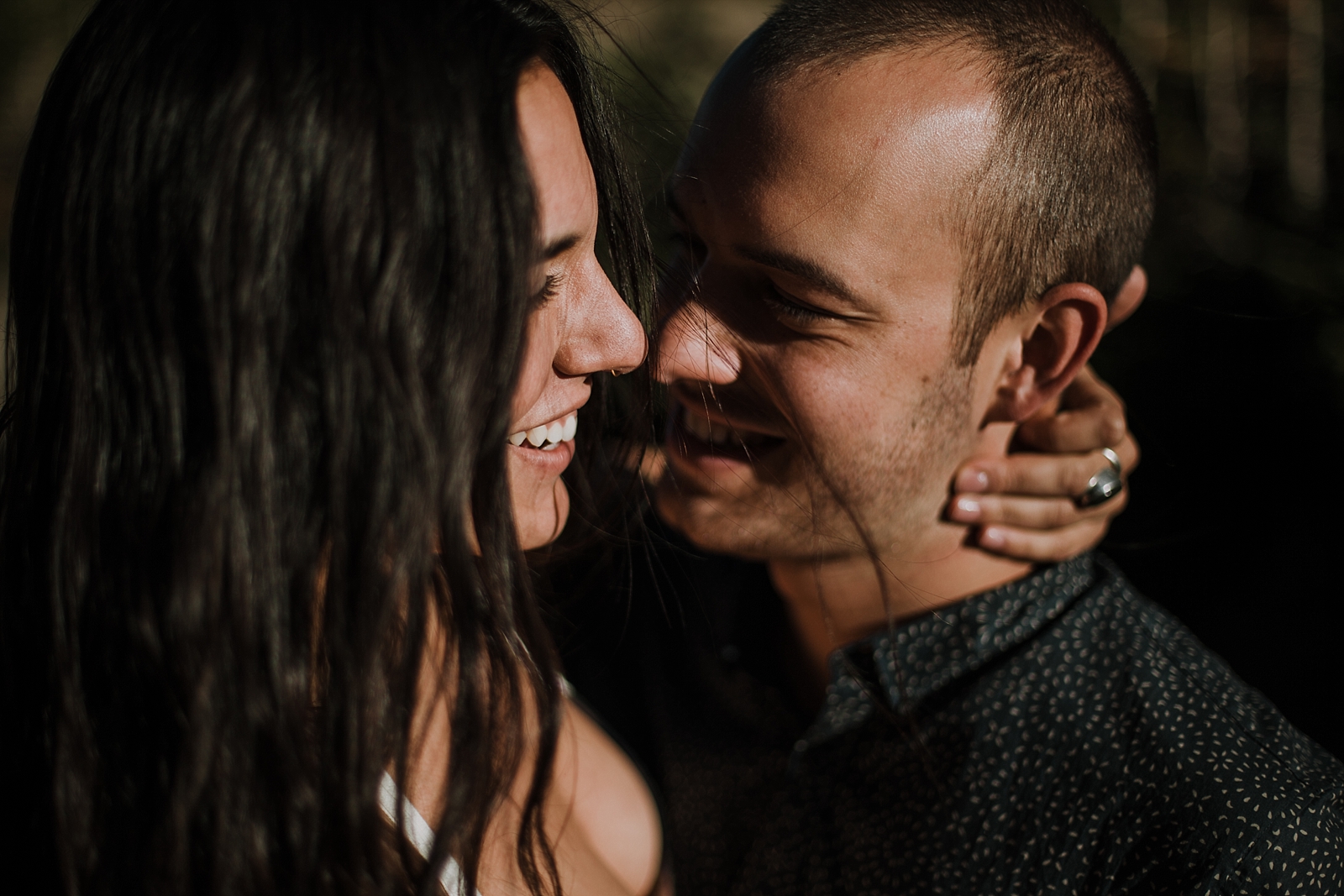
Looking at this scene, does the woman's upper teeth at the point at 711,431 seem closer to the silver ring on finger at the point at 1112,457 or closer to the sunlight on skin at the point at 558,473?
the sunlight on skin at the point at 558,473

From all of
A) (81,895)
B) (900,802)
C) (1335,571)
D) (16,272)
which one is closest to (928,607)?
(900,802)

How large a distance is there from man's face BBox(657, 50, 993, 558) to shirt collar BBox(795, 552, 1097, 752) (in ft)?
0.74

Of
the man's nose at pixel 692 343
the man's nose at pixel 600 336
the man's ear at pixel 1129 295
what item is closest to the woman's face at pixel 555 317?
the man's nose at pixel 600 336

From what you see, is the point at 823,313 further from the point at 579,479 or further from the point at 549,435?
the point at 579,479

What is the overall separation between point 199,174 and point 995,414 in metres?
1.77

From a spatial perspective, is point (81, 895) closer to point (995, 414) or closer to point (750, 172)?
point (750, 172)

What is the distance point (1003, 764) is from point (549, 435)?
1.16 metres

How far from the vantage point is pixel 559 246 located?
1.41m

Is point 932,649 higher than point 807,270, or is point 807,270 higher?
point 807,270

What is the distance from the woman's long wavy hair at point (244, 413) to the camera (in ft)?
3.81

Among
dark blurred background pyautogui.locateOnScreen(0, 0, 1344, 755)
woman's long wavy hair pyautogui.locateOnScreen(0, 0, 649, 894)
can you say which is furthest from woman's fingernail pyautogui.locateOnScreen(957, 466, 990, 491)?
dark blurred background pyautogui.locateOnScreen(0, 0, 1344, 755)

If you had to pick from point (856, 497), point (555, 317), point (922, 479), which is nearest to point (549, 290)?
point (555, 317)

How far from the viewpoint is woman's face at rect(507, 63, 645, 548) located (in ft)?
4.50

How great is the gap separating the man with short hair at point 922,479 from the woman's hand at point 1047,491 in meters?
0.05
